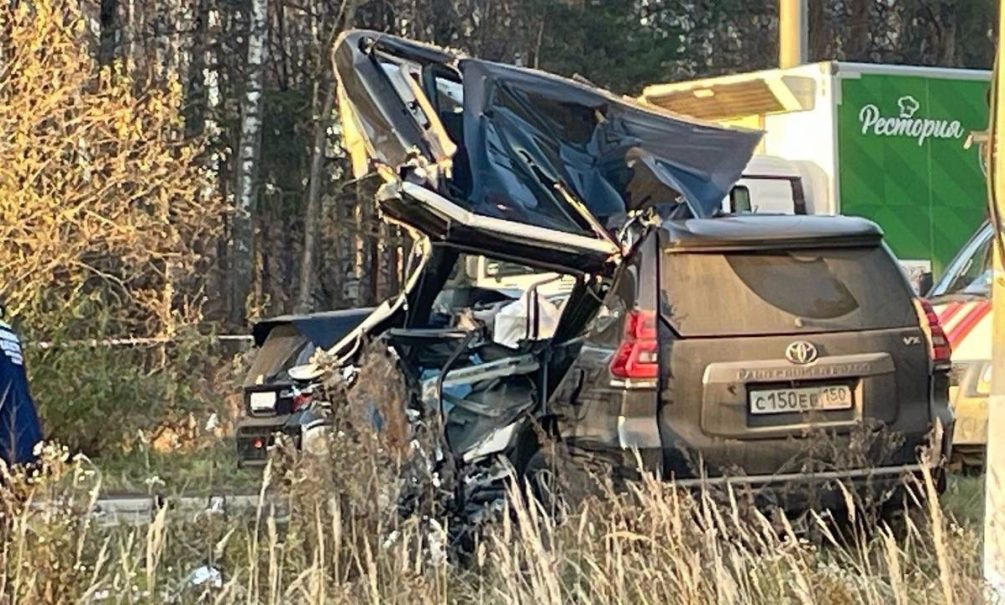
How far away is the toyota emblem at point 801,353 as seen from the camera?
710 centimetres

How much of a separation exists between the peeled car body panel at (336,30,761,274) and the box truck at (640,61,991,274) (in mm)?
5778

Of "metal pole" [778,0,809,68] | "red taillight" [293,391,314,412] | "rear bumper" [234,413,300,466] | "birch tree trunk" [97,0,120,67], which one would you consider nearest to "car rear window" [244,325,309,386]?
"rear bumper" [234,413,300,466]

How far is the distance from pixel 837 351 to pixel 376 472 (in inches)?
93.9

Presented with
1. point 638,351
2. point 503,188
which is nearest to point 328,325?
point 503,188

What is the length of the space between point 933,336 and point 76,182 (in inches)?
344

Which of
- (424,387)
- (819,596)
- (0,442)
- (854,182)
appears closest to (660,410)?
(424,387)

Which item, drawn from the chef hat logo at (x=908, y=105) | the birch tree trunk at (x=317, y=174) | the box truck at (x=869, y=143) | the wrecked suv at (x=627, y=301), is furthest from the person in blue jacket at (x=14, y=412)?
the birch tree trunk at (x=317, y=174)

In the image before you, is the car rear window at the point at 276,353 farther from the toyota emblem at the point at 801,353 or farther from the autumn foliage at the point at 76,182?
the toyota emblem at the point at 801,353

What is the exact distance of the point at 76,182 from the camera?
14000 millimetres

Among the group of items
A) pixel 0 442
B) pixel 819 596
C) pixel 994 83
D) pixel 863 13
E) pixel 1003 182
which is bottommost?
pixel 819 596

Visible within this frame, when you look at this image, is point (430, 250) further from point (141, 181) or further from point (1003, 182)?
point (141, 181)

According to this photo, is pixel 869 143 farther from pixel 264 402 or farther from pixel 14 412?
pixel 14 412

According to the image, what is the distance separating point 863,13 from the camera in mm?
32250

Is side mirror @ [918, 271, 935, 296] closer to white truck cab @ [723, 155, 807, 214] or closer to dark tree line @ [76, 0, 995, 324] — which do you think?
white truck cab @ [723, 155, 807, 214]
